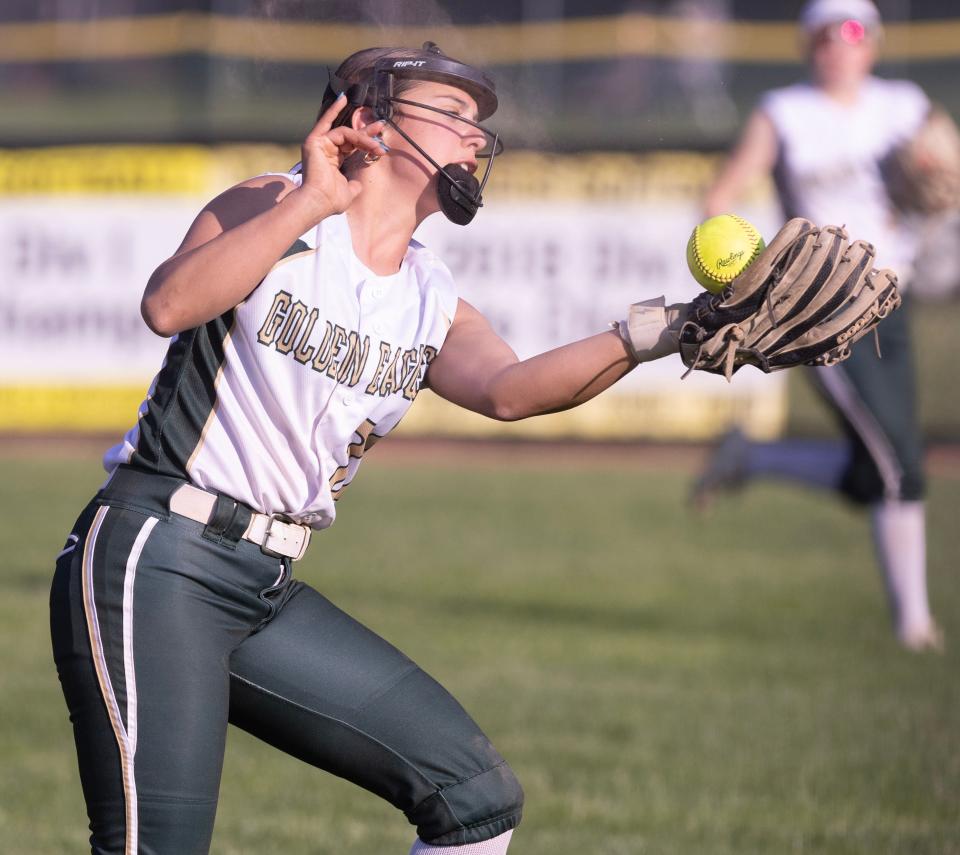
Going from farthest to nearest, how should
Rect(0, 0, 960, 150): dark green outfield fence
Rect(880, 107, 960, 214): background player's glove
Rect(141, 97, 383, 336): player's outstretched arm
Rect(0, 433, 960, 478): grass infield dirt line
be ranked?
1. Rect(0, 0, 960, 150): dark green outfield fence
2. Rect(0, 433, 960, 478): grass infield dirt line
3. Rect(880, 107, 960, 214): background player's glove
4. Rect(141, 97, 383, 336): player's outstretched arm

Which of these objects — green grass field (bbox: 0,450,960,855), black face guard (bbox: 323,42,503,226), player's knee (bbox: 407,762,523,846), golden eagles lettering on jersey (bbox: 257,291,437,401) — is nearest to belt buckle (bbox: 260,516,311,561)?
golden eagles lettering on jersey (bbox: 257,291,437,401)

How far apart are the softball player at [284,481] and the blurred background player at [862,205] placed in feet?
12.8

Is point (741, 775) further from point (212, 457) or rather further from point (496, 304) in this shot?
point (496, 304)

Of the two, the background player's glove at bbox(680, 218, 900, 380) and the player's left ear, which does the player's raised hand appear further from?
the background player's glove at bbox(680, 218, 900, 380)

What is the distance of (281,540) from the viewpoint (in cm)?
304

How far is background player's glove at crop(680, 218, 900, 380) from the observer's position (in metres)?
2.98

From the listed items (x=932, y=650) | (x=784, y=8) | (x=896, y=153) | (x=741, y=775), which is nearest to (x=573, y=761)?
(x=741, y=775)

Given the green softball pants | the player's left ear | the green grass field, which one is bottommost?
the green grass field

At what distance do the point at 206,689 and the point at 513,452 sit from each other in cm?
1078

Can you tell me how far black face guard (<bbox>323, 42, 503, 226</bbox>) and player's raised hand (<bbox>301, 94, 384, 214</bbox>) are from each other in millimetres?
45

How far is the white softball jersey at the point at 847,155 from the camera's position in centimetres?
693

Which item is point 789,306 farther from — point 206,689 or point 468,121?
point 206,689

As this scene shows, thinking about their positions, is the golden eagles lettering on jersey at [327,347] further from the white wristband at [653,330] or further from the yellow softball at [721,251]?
the yellow softball at [721,251]

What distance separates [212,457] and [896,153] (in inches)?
180
